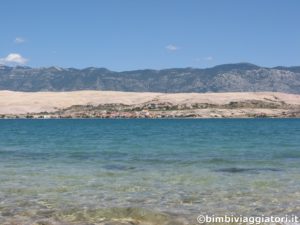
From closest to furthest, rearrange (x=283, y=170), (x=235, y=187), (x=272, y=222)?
1. (x=272, y=222)
2. (x=235, y=187)
3. (x=283, y=170)

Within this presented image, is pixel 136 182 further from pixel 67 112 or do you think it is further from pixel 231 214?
pixel 67 112

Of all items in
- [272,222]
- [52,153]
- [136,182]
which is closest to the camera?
[272,222]

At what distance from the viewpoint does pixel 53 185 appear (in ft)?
78.1

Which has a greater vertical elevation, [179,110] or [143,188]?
[143,188]

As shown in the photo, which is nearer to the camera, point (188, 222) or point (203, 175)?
point (188, 222)

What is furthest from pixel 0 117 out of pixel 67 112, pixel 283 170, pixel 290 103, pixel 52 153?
pixel 283 170

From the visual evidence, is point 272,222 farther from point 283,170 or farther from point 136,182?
point 283,170

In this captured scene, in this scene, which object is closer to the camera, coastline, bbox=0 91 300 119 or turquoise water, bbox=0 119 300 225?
turquoise water, bbox=0 119 300 225

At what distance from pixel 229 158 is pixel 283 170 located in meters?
8.10

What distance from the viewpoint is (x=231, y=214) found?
698 inches

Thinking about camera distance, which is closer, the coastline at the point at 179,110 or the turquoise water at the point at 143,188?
the turquoise water at the point at 143,188

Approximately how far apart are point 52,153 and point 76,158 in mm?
5229

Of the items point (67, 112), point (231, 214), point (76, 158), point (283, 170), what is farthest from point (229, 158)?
point (67, 112)

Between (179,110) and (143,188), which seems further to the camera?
(179,110)
